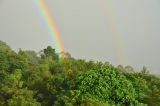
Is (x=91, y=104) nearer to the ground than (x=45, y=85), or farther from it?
nearer to the ground

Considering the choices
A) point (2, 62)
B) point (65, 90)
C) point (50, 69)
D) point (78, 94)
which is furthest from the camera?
point (2, 62)

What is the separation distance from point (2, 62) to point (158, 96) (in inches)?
1366

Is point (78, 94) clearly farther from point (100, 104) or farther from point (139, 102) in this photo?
point (139, 102)

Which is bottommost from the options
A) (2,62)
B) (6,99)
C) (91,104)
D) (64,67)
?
(91,104)

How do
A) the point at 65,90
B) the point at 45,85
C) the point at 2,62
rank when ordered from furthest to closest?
1. the point at 2,62
2. the point at 45,85
3. the point at 65,90

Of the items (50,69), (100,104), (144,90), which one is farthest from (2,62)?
(100,104)

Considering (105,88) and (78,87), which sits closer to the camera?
(105,88)

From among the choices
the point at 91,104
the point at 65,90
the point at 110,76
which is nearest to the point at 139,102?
the point at 110,76

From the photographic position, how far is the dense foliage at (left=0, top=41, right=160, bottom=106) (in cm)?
3606

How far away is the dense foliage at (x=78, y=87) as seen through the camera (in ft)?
118

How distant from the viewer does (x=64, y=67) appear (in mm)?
50531

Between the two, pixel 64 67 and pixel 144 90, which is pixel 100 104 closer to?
pixel 144 90

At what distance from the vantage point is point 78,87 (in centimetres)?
3709

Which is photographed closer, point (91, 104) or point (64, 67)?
point (91, 104)
